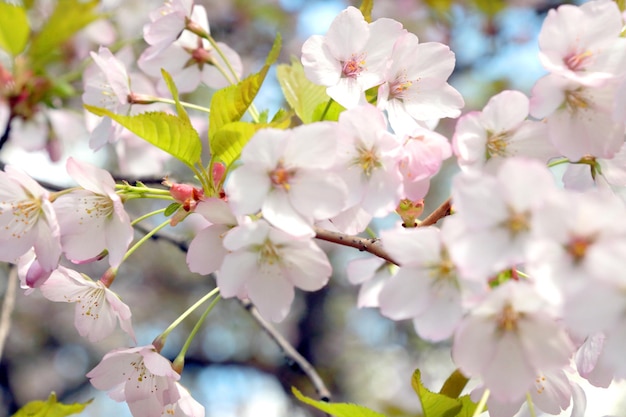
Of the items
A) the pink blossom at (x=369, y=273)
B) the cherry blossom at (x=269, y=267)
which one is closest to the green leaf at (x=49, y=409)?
the cherry blossom at (x=269, y=267)

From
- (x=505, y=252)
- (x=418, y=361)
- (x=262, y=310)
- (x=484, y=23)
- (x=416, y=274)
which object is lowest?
(x=418, y=361)

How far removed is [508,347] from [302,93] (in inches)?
22.3

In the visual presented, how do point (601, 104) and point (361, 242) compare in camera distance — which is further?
point (361, 242)

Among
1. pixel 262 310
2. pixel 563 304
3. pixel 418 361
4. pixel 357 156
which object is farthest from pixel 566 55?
pixel 418 361

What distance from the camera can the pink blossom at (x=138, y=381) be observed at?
1077 millimetres

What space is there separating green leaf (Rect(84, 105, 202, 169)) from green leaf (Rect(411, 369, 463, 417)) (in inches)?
18.0

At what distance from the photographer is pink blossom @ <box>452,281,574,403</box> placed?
0.73 m

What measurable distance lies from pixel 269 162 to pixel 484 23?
3.72m

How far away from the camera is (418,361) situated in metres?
4.78

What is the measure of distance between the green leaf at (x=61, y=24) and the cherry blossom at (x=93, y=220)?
48.9 inches

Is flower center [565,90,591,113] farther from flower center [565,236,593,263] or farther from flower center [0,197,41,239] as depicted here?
flower center [0,197,41,239]

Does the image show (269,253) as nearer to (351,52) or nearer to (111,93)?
(351,52)

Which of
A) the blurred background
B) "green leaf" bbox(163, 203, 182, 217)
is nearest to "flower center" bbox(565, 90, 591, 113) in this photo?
"green leaf" bbox(163, 203, 182, 217)

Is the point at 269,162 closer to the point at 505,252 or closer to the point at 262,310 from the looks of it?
the point at 262,310
